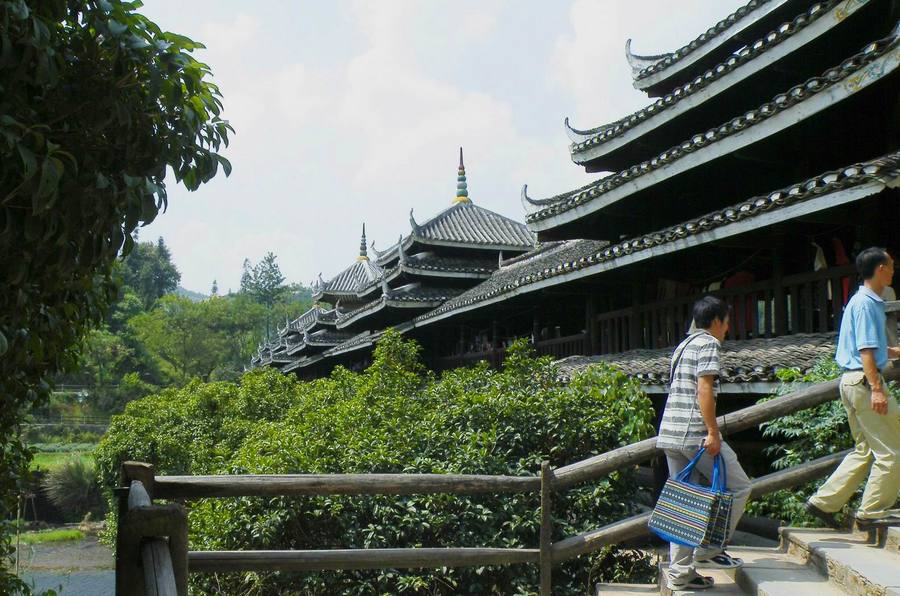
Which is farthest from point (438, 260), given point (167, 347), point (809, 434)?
point (167, 347)

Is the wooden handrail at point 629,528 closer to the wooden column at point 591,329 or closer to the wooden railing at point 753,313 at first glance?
the wooden railing at point 753,313

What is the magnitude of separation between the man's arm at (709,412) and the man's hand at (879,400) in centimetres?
103

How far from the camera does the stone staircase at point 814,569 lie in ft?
14.0

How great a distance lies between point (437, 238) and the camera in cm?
2406

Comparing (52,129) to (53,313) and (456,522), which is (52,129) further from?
(456,522)

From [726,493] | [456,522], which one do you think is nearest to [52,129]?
[726,493]

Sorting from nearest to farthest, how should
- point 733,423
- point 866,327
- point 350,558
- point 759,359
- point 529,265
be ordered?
point 866,327 → point 350,558 → point 733,423 → point 759,359 → point 529,265

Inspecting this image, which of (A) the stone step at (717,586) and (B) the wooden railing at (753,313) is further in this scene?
(B) the wooden railing at (753,313)

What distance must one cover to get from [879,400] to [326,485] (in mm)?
3341

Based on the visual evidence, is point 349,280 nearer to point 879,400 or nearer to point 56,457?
point 56,457

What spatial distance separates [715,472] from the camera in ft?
15.0

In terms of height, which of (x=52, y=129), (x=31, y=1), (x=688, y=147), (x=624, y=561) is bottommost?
(x=624, y=561)

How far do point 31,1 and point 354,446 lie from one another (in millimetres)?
5271

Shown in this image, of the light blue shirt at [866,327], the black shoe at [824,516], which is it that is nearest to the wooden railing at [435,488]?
the black shoe at [824,516]
